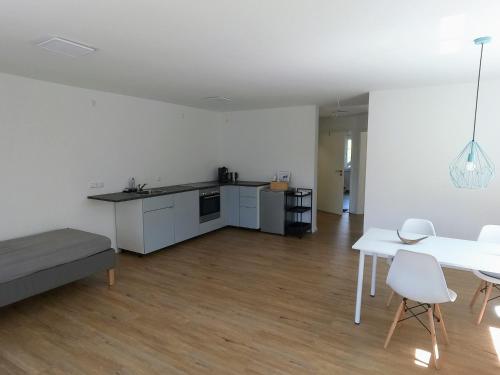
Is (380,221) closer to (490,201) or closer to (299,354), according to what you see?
(490,201)

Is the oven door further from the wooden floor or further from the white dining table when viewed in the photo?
the white dining table

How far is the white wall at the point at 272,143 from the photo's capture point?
582cm

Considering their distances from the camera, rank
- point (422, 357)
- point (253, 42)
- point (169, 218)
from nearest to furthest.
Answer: point (422, 357)
point (253, 42)
point (169, 218)

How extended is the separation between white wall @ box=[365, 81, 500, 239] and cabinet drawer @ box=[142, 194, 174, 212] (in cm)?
309

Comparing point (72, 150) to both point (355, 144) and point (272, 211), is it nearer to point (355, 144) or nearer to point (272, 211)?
point (272, 211)

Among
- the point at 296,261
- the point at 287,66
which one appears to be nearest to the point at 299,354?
the point at 296,261

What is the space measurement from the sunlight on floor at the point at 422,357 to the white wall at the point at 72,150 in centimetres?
421

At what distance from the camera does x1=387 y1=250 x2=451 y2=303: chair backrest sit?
217 cm

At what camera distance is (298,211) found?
18.9 ft

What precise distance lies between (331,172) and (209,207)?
3.79m

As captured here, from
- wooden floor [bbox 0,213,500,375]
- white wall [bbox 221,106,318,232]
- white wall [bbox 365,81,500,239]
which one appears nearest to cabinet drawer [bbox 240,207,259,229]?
white wall [bbox 221,106,318,232]

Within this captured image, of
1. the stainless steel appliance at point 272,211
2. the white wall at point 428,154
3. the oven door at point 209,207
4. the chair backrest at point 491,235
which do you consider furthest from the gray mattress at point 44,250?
the chair backrest at point 491,235

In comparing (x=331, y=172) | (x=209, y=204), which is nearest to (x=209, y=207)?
(x=209, y=204)

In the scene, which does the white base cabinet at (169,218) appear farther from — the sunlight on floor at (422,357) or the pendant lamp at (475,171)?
the sunlight on floor at (422,357)
